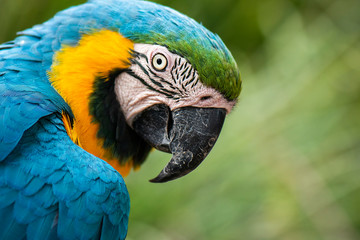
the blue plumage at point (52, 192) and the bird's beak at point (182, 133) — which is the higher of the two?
the bird's beak at point (182, 133)

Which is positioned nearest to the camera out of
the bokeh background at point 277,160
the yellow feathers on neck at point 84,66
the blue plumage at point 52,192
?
the blue plumage at point 52,192

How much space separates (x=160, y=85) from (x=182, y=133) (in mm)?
182

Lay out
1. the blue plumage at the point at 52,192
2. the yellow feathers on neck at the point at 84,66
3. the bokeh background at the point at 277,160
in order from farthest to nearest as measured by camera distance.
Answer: the bokeh background at the point at 277,160, the yellow feathers on neck at the point at 84,66, the blue plumage at the point at 52,192

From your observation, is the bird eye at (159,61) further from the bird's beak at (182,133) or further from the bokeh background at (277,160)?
the bokeh background at (277,160)

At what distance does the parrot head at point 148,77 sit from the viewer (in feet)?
4.46

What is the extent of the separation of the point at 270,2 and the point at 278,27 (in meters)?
0.26

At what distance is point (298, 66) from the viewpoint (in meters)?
2.58

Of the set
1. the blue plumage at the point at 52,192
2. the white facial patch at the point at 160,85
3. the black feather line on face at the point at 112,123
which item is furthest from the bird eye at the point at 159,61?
the blue plumage at the point at 52,192

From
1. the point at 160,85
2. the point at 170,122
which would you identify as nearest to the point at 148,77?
the point at 160,85

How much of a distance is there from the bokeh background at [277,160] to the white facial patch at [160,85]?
89cm

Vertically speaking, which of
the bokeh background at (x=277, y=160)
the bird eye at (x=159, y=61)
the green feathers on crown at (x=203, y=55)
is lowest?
the bokeh background at (x=277, y=160)

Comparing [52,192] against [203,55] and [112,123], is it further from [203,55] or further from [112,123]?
[203,55]

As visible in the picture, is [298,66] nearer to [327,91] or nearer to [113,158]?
[327,91]

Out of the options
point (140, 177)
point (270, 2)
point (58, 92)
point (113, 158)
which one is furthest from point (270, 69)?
point (58, 92)
